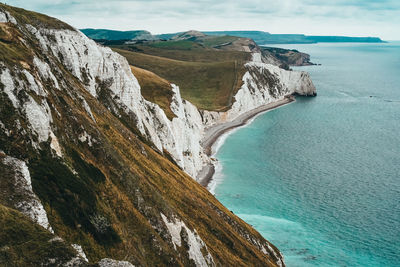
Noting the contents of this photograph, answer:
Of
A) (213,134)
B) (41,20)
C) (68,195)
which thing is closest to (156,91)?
(213,134)

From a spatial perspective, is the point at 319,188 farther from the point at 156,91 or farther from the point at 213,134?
the point at 156,91

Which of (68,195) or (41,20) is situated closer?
(68,195)

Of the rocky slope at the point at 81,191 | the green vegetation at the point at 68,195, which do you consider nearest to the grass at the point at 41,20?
the rocky slope at the point at 81,191

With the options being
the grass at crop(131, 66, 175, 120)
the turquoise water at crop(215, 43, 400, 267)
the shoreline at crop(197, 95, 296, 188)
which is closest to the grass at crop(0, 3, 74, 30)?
the grass at crop(131, 66, 175, 120)

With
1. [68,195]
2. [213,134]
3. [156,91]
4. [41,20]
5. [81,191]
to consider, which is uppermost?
[41,20]

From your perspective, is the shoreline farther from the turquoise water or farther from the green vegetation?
the green vegetation

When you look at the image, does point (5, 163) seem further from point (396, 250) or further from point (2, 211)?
point (396, 250)

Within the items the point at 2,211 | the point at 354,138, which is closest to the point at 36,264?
the point at 2,211
